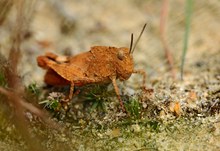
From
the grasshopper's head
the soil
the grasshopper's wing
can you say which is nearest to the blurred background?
the soil

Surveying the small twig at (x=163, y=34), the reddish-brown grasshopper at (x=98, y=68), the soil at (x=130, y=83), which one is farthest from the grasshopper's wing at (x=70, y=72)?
the small twig at (x=163, y=34)

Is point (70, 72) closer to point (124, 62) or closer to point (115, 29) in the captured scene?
point (124, 62)

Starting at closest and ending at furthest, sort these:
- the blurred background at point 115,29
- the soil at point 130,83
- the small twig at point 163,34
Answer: the soil at point 130,83 < the small twig at point 163,34 < the blurred background at point 115,29

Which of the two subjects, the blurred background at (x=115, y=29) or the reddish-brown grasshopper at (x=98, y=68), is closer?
the reddish-brown grasshopper at (x=98, y=68)

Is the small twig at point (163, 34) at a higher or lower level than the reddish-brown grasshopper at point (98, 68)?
higher

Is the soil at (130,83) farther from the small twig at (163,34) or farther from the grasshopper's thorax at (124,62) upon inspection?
the grasshopper's thorax at (124,62)

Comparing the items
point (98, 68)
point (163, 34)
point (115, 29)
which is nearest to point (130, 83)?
point (98, 68)

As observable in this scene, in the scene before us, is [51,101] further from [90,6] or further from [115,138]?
[90,6]

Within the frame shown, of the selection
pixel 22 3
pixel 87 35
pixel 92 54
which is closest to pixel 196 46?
pixel 87 35

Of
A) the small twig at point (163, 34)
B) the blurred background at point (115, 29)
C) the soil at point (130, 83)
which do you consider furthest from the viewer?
the blurred background at point (115, 29)

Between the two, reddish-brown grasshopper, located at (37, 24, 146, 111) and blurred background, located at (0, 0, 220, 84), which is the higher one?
blurred background, located at (0, 0, 220, 84)

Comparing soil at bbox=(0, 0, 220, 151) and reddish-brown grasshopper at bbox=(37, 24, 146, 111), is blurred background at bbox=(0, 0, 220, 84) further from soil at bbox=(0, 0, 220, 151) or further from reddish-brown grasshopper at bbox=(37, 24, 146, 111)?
reddish-brown grasshopper at bbox=(37, 24, 146, 111)
